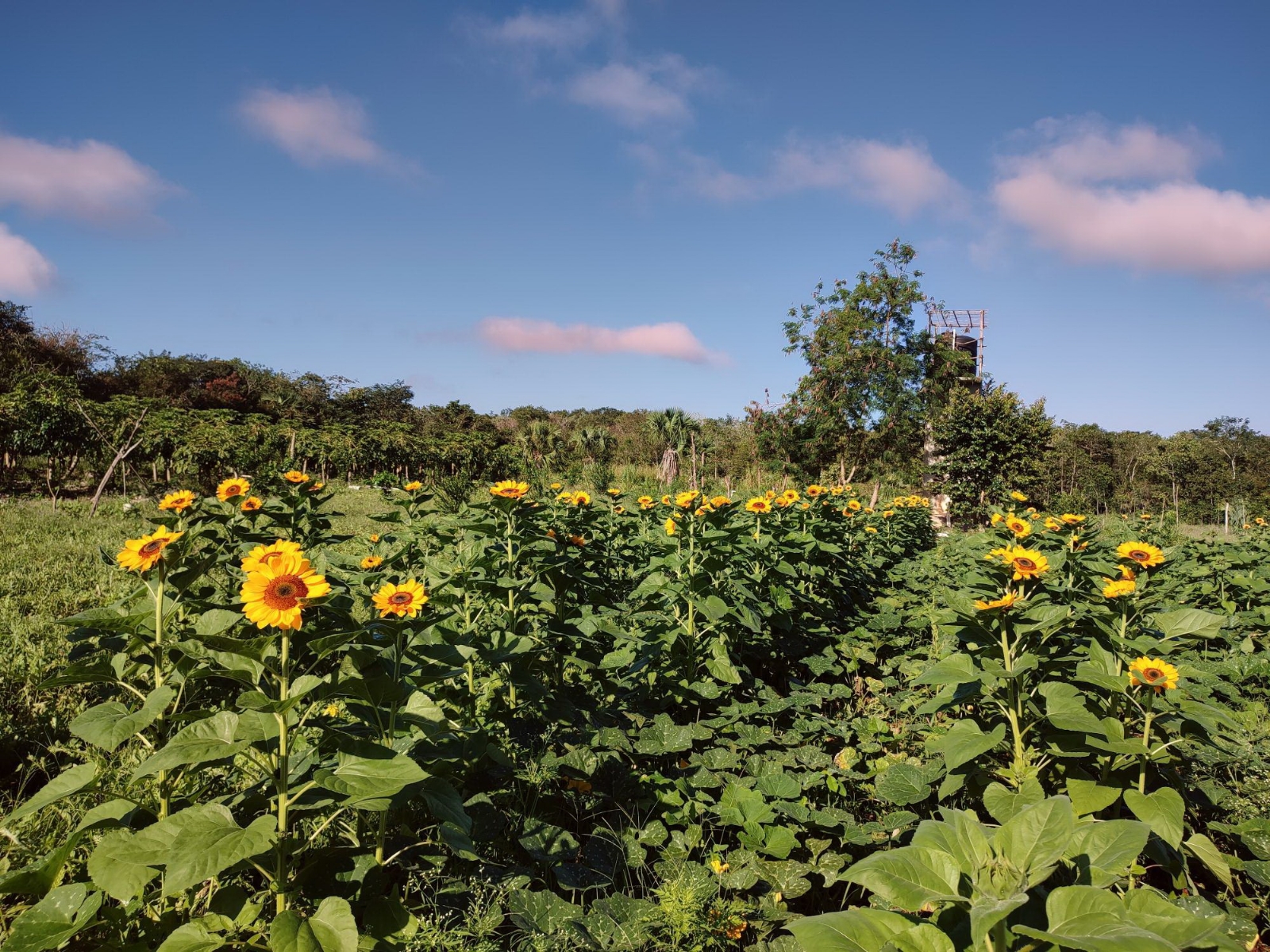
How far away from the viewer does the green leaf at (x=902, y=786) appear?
1930mm

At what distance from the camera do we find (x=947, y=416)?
14406mm

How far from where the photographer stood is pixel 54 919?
117 cm

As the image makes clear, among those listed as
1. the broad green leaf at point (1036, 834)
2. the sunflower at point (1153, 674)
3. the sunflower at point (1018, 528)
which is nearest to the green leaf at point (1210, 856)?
the sunflower at point (1153, 674)

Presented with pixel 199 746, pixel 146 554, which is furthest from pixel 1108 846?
pixel 146 554

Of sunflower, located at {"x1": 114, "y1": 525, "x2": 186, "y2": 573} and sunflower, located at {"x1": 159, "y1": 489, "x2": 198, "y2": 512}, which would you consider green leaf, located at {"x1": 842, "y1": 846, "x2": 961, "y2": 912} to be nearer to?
sunflower, located at {"x1": 114, "y1": 525, "x2": 186, "y2": 573}

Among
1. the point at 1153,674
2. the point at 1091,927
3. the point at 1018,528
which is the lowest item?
the point at 1091,927

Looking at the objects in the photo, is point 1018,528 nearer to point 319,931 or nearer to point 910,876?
point 910,876

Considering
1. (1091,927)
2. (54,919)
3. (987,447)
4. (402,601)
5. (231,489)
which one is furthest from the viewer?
(987,447)

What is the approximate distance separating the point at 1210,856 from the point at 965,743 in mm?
725

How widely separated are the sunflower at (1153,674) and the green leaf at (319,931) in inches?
78.0

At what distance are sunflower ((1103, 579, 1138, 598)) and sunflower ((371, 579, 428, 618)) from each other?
2.07m

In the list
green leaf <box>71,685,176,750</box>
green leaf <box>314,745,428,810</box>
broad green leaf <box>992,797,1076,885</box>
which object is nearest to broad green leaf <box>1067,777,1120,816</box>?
broad green leaf <box>992,797,1076,885</box>

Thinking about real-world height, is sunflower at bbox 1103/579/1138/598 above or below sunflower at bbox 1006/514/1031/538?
below

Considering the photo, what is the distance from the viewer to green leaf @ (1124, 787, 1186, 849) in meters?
1.62
